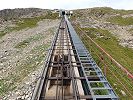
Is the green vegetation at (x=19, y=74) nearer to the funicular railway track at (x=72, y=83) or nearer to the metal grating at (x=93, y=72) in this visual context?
the funicular railway track at (x=72, y=83)

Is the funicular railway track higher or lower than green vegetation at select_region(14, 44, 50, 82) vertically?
higher

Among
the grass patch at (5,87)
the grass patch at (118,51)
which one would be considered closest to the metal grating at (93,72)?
the grass patch at (5,87)

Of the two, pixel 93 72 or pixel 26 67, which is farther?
pixel 26 67

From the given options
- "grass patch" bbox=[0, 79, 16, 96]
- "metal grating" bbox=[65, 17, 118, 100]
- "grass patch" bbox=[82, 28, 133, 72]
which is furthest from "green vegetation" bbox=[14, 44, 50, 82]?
"grass patch" bbox=[82, 28, 133, 72]

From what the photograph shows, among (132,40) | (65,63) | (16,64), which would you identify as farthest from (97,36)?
(65,63)

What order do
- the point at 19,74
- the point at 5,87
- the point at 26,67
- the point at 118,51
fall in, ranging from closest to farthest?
1. the point at 5,87
2. the point at 19,74
3. the point at 26,67
4. the point at 118,51

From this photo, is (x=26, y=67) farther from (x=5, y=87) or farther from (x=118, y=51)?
(x=118, y=51)

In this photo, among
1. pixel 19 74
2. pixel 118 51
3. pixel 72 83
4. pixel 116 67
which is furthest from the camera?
pixel 118 51

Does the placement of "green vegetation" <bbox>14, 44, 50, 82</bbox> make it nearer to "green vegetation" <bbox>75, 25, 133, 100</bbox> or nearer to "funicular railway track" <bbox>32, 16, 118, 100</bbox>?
"funicular railway track" <bbox>32, 16, 118, 100</bbox>

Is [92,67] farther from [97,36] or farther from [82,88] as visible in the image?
[97,36]

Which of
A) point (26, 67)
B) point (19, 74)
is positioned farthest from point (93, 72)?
point (26, 67)

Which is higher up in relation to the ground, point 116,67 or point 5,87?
point 5,87

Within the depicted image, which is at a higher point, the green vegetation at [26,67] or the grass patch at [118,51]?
the green vegetation at [26,67]
